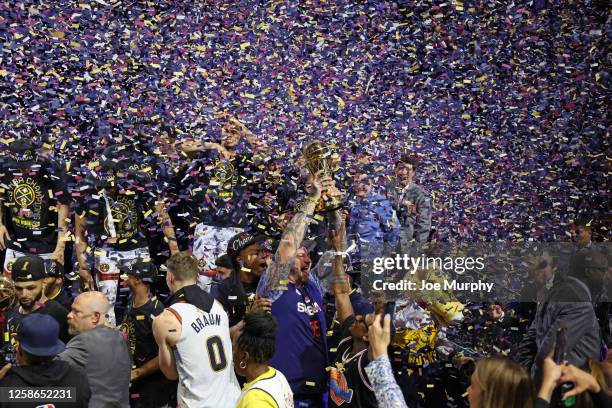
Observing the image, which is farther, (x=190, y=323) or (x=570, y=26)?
(x=570, y=26)

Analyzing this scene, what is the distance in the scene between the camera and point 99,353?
219 inches

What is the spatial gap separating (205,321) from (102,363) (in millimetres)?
691

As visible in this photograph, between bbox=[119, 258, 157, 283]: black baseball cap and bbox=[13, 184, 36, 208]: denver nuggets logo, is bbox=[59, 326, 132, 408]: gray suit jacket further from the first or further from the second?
bbox=[13, 184, 36, 208]: denver nuggets logo

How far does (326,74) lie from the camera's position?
35.3 feet

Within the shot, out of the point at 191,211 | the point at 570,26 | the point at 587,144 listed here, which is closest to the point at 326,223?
the point at 191,211

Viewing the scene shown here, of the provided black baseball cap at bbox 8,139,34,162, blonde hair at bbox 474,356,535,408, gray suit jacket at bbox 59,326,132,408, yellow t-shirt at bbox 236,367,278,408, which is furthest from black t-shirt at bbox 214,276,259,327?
blonde hair at bbox 474,356,535,408

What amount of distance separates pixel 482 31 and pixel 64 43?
16.5ft

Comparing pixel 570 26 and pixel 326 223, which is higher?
pixel 570 26

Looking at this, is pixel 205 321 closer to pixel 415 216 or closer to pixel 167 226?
pixel 167 226

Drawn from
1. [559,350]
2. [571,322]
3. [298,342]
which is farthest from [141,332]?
[559,350]

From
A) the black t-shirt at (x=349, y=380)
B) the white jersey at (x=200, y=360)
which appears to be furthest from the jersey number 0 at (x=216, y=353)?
the black t-shirt at (x=349, y=380)

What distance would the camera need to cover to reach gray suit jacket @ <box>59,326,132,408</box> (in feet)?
18.1

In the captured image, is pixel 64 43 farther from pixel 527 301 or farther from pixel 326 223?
pixel 527 301

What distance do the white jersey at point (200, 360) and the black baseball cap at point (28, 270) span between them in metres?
1.25
